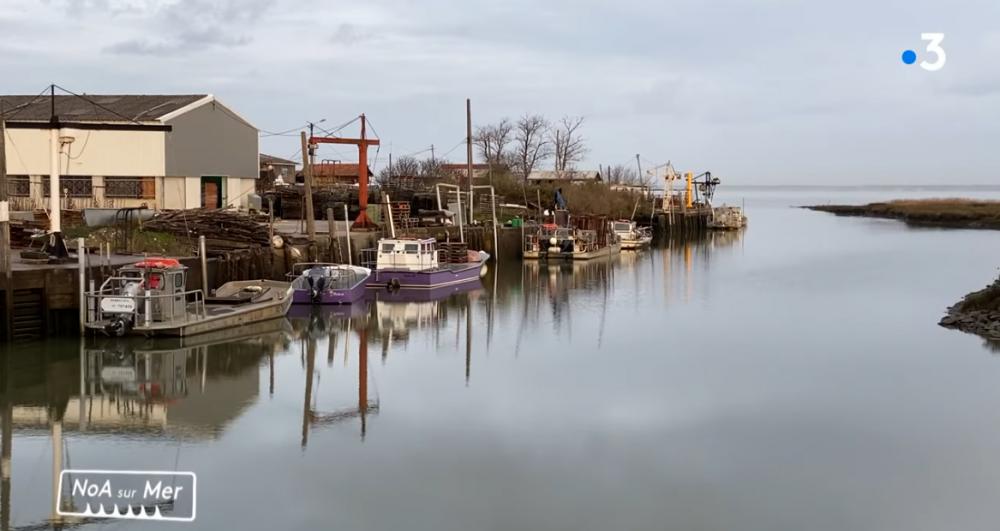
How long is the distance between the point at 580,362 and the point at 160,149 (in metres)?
20.4

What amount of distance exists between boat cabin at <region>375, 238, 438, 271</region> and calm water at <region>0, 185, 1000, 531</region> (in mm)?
4338

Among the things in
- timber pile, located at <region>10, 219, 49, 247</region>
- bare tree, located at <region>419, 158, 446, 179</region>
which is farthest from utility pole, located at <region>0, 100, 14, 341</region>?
bare tree, located at <region>419, 158, 446, 179</region>

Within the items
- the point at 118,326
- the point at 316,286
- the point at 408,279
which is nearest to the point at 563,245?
the point at 408,279

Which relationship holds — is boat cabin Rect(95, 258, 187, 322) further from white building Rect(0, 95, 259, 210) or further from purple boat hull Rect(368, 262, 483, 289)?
white building Rect(0, 95, 259, 210)

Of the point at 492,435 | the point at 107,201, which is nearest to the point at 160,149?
the point at 107,201

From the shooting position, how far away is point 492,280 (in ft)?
130

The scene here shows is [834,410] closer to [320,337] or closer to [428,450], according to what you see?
[428,450]

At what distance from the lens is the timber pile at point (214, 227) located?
2939cm

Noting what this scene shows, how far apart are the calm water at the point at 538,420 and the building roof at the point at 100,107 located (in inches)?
503

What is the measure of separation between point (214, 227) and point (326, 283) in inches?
161

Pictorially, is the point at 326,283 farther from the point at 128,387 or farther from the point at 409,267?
the point at 128,387

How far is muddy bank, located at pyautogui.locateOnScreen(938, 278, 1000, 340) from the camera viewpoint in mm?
25250

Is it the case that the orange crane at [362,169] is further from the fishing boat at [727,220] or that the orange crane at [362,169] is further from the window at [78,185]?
the fishing boat at [727,220]

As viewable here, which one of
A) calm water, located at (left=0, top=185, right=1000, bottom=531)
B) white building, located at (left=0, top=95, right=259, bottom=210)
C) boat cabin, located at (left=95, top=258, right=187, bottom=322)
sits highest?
white building, located at (left=0, top=95, right=259, bottom=210)
